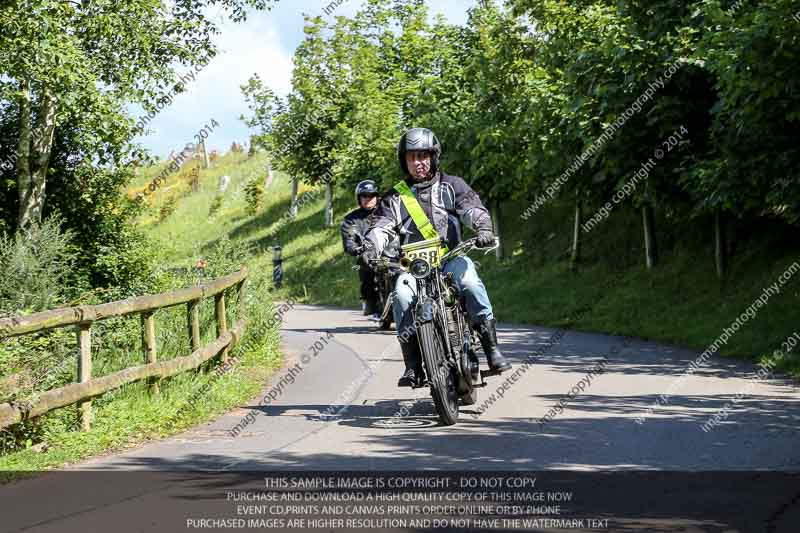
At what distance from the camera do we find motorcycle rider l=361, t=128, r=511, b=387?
31.2 feet

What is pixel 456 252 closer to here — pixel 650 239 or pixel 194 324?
pixel 194 324

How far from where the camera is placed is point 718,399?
10.7 m

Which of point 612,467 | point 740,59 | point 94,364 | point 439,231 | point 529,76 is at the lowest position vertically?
point 612,467

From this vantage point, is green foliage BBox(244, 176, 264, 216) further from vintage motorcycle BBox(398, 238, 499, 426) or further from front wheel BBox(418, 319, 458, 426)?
front wheel BBox(418, 319, 458, 426)

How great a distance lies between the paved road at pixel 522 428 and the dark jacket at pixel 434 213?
61.6 inches

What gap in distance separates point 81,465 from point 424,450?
2.41 m

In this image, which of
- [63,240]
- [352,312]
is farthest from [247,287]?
[352,312]

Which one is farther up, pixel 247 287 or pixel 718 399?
pixel 247 287

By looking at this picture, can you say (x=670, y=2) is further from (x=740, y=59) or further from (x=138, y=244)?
(x=138, y=244)

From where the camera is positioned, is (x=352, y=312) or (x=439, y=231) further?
(x=352, y=312)

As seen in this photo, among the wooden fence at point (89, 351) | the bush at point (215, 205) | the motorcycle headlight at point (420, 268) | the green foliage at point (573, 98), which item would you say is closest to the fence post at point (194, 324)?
the wooden fence at point (89, 351)

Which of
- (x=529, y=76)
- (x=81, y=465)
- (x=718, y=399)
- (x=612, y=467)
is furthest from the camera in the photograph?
(x=529, y=76)

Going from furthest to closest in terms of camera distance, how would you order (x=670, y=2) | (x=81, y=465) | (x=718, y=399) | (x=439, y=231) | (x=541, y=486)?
(x=670, y=2) → (x=718, y=399) → (x=439, y=231) → (x=81, y=465) → (x=541, y=486)

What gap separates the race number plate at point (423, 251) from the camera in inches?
372
